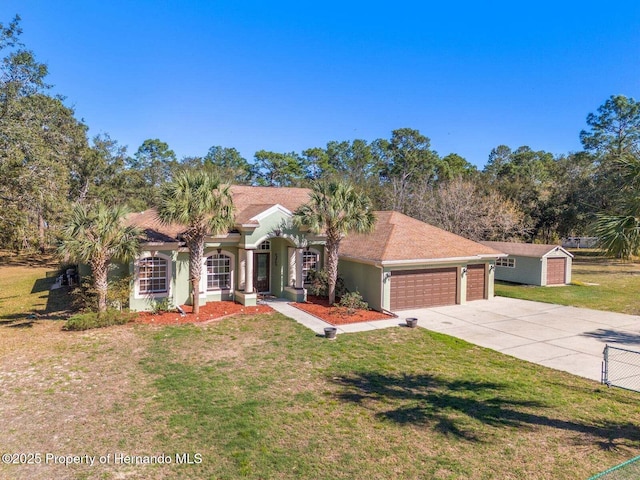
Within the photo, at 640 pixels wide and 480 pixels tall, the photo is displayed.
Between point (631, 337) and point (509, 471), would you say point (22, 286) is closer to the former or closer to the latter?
point (509, 471)

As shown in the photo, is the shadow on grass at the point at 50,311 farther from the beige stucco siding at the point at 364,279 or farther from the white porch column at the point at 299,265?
the beige stucco siding at the point at 364,279

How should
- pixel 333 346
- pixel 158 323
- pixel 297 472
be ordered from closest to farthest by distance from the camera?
pixel 297 472 → pixel 333 346 → pixel 158 323

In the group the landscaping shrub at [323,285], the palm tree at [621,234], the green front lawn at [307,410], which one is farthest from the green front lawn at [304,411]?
the landscaping shrub at [323,285]

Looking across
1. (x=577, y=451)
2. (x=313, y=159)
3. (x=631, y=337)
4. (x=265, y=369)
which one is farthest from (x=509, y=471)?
(x=313, y=159)

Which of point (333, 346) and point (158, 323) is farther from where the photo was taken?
point (158, 323)

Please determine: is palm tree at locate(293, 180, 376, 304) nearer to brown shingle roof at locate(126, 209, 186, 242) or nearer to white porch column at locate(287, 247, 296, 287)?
white porch column at locate(287, 247, 296, 287)

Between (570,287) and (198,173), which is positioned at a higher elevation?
(198,173)

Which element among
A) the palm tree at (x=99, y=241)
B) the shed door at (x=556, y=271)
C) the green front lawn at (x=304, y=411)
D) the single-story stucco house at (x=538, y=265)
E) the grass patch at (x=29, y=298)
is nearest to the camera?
the green front lawn at (x=304, y=411)
